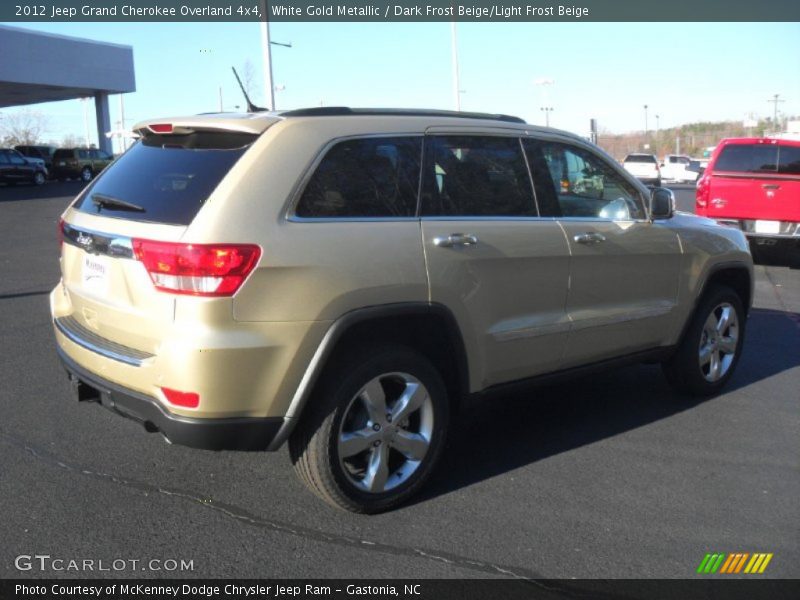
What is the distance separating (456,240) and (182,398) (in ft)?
4.97

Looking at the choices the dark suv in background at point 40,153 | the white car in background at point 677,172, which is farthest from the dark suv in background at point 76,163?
the white car in background at point 677,172

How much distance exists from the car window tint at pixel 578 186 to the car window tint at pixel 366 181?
3.00 feet

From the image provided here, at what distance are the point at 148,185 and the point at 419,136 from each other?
4.37 ft

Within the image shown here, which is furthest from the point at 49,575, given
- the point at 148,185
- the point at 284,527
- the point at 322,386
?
the point at 148,185

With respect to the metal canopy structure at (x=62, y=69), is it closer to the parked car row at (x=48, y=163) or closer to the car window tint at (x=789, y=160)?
the parked car row at (x=48, y=163)

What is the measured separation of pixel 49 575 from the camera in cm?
339

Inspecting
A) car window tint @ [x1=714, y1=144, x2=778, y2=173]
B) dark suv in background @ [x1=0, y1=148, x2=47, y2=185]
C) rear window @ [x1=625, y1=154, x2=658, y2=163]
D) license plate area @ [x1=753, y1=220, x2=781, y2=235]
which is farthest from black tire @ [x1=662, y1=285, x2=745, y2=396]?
dark suv in background @ [x1=0, y1=148, x2=47, y2=185]

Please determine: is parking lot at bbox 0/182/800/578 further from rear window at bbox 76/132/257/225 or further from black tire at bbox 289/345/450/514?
rear window at bbox 76/132/257/225

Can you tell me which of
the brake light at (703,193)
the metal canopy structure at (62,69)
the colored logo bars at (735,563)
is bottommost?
the colored logo bars at (735,563)

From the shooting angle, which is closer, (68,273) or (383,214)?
(383,214)

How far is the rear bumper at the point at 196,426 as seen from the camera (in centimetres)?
349

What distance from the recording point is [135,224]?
371 cm
